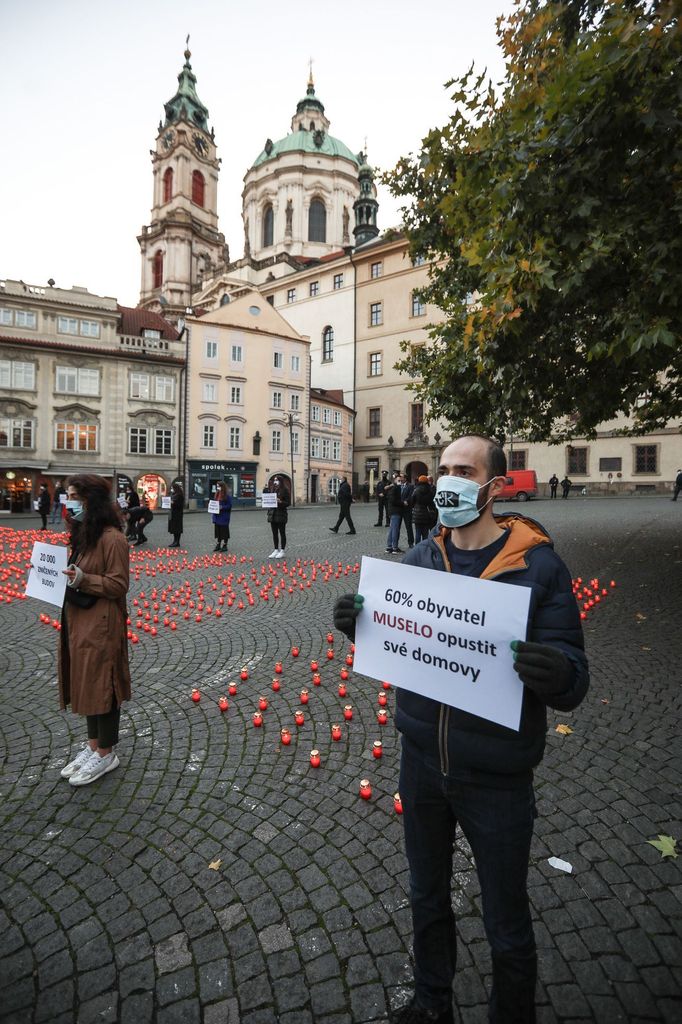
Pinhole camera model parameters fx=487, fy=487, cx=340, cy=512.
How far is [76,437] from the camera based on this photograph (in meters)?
34.8

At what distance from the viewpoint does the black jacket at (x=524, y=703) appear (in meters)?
1.79

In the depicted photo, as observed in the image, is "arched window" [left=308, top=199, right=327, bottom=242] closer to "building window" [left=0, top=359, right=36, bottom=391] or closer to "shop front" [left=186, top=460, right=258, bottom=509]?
"shop front" [left=186, top=460, right=258, bottom=509]

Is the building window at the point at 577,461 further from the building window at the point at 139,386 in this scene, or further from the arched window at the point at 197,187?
the arched window at the point at 197,187

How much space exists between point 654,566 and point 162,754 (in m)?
10.5

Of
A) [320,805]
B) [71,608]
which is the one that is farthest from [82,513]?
[320,805]

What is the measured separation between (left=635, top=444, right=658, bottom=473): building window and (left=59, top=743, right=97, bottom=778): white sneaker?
46.2 meters

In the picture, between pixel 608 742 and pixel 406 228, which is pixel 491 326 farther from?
pixel 406 228

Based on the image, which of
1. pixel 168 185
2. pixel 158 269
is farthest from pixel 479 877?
pixel 168 185

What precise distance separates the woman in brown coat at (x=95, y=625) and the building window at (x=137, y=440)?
35813mm

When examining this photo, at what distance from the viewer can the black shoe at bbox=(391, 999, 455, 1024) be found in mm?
1888

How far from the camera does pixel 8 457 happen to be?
3275cm

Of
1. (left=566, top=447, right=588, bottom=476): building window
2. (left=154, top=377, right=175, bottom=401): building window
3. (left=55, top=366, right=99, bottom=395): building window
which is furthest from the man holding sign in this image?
(left=566, top=447, right=588, bottom=476): building window

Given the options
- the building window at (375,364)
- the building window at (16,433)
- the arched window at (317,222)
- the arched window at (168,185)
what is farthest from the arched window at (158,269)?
the building window at (16,433)

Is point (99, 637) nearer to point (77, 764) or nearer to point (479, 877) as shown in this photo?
point (77, 764)
